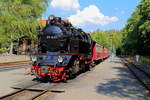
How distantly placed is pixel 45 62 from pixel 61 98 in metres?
3.79

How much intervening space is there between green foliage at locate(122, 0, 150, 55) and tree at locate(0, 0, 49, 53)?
17240mm

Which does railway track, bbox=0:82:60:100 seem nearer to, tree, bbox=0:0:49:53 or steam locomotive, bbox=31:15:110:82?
steam locomotive, bbox=31:15:110:82

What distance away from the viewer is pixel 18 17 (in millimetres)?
36938

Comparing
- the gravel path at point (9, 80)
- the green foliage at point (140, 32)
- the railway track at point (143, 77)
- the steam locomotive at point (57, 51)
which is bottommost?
the railway track at point (143, 77)

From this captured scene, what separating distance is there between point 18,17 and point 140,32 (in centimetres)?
1979

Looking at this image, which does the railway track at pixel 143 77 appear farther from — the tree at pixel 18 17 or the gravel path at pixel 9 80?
the tree at pixel 18 17

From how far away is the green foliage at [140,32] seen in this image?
30.3 m

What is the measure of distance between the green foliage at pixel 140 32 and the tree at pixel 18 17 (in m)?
17.2

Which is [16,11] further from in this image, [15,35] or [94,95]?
[94,95]

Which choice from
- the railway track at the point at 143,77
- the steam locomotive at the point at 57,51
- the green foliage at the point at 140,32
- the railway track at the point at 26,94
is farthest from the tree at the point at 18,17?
the railway track at the point at 26,94

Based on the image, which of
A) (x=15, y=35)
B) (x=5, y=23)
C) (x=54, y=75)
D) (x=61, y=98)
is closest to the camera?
(x=61, y=98)

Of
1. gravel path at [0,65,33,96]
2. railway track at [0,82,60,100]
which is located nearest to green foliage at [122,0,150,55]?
gravel path at [0,65,33,96]

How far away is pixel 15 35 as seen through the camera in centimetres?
3809

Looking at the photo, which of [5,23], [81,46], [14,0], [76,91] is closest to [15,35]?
[5,23]
